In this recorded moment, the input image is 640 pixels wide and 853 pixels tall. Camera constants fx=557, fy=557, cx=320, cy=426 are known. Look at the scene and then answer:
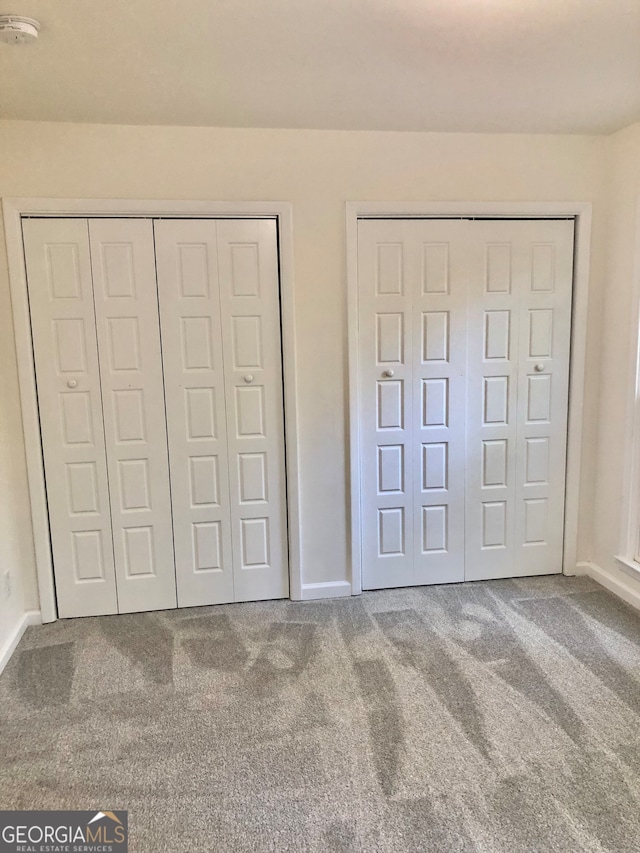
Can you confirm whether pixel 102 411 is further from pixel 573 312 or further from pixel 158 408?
pixel 573 312

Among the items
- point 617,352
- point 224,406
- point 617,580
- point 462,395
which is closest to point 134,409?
point 224,406

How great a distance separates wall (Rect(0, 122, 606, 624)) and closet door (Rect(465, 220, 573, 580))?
212mm

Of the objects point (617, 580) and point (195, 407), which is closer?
point (195, 407)

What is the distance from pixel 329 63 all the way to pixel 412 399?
5.38ft

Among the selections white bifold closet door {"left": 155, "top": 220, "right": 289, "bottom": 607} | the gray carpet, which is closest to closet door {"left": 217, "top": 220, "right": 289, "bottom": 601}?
white bifold closet door {"left": 155, "top": 220, "right": 289, "bottom": 607}

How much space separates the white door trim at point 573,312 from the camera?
114 inches

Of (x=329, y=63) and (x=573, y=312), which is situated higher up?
(x=329, y=63)

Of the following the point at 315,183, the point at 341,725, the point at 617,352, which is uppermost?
the point at 315,183

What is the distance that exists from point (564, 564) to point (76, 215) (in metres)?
3.31

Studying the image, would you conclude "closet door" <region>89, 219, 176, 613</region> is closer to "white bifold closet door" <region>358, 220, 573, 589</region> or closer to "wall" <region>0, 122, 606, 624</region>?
"wall" <region>0, 122, 606, 624</region>

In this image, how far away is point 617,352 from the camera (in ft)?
10.0

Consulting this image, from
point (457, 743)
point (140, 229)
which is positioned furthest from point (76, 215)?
point (457, 743)

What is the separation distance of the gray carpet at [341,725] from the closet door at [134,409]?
0.86 feet

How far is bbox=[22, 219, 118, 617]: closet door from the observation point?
271 centimetres
